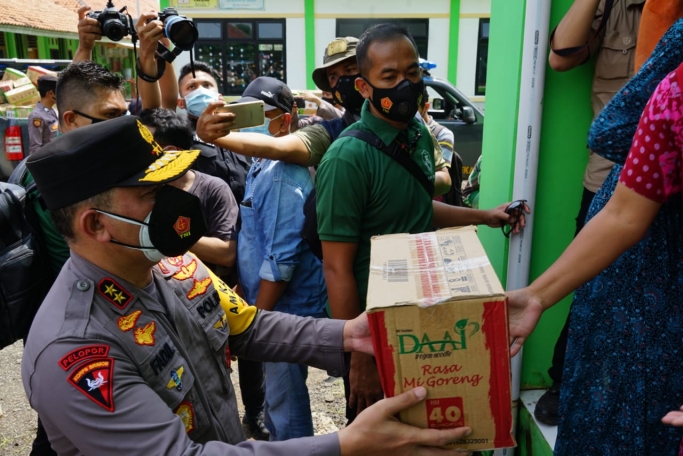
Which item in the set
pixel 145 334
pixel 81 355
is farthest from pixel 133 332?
pixel 81 355

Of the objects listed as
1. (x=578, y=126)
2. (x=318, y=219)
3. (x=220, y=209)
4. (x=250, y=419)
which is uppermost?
(x=578, y=126)

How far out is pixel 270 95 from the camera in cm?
290

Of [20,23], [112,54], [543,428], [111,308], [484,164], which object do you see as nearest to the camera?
[111,308]

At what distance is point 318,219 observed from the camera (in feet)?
6.89

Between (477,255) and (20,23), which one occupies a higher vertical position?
(20,23)

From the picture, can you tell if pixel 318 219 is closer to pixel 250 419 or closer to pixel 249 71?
pixel 250 419

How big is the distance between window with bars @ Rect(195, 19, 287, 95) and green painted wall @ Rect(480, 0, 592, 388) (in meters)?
15.9

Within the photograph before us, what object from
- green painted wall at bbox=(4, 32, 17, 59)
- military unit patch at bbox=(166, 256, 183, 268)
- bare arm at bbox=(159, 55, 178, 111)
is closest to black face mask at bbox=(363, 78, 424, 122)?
military unit patch at bbox=(166, 256, 183, 268)

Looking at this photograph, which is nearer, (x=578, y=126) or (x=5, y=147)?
(x=578, y=126)

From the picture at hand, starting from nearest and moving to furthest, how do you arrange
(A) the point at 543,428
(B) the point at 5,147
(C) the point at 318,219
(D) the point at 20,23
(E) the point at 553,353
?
(C) the point at 318,219 → (A) the point at 543,428 → (E) the point at 553,353 → (B) the point at 5,147 → (D) the point at 20,23

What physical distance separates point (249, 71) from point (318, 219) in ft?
55.9

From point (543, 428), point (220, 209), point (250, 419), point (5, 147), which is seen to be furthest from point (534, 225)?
point (5, 147)

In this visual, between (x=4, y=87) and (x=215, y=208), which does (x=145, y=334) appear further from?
(x=4, y=87)

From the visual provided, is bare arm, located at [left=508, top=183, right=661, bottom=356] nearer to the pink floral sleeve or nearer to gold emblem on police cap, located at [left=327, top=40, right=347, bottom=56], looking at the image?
the pink floral sleeve
